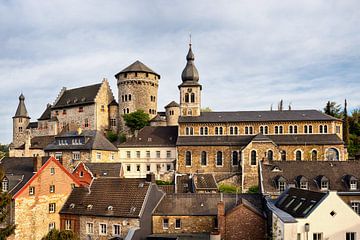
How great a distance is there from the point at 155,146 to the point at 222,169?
474 inches

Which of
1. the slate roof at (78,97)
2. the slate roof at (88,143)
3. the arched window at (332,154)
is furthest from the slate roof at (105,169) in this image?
the arched window at (332,154)

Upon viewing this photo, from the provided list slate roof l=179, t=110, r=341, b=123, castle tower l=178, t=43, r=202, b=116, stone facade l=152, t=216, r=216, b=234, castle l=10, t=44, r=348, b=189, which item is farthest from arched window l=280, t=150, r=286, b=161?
stone facade l=152, t=216, r=216, b=234

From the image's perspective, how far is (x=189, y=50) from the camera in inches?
2970

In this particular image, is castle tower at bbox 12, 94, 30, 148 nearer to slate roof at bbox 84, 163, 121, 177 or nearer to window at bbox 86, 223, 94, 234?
slate roof at bbox 84, 163, 121, 177

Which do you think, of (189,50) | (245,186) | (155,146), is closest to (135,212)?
(245,186)

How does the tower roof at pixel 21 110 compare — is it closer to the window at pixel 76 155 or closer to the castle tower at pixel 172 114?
the castle tower at pixel 172 114

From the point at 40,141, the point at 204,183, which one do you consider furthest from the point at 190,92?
the point at 40,141

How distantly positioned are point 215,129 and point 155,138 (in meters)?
10.5

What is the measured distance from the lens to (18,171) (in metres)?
36.3

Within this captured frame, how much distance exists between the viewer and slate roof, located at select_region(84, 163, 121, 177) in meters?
46.9

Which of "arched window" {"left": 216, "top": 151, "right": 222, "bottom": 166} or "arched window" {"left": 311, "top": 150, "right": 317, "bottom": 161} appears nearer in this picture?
"arched window" {"left": 311, "top": 150, "right": 317, "bottom": 161}

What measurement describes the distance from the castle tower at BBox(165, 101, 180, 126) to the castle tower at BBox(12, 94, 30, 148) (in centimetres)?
3566

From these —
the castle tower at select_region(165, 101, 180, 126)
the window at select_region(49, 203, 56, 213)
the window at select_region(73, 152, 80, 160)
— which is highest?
the castle tower at select_region(165, 101, 180, 126)

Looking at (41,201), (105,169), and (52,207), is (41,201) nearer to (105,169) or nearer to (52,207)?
(52,207)
